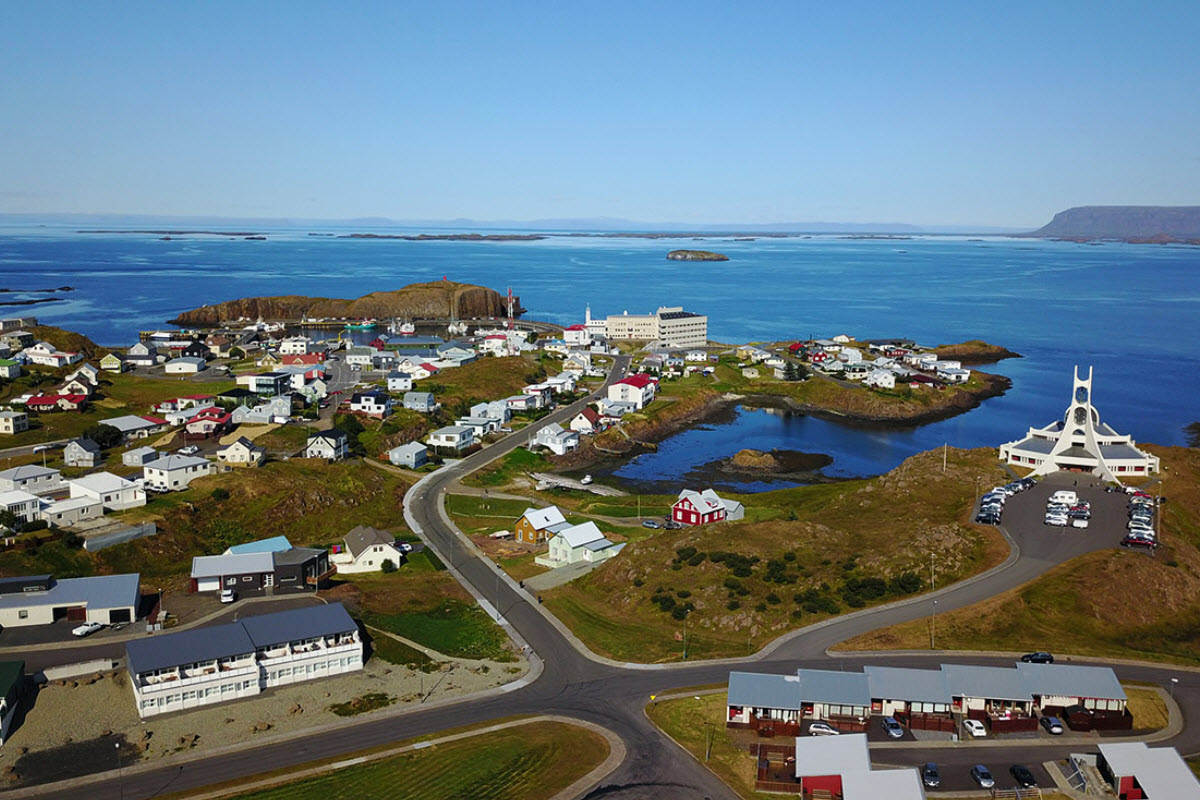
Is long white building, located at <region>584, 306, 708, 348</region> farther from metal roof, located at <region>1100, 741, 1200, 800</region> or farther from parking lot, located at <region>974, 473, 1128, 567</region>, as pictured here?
metal roof, located at <region>1100, 741, 1200, 800</region>

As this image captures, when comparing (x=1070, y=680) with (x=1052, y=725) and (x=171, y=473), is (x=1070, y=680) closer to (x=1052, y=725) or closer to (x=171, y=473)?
(x=1052, y=725)

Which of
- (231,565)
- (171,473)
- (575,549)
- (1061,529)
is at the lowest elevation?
(575,549)

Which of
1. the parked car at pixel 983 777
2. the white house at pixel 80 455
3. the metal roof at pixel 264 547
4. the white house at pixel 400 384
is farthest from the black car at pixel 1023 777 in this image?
the white house at pixel 400 384

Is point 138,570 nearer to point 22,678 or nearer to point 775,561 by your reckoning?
point 22,678

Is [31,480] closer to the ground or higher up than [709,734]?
higher up

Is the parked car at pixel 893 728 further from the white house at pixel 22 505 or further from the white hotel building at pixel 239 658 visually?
the white house at pixel 22 505

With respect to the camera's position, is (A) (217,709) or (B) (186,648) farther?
(B) (186,648)

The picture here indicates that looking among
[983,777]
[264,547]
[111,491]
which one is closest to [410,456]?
[264,547]
